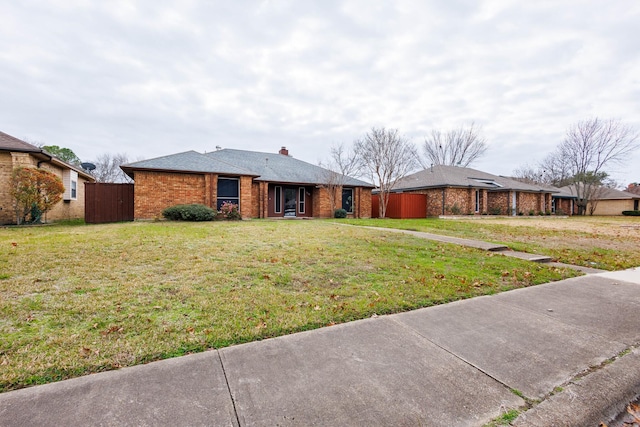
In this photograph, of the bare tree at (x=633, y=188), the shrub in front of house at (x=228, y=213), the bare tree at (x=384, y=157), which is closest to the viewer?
the shrub in front of house at (x=228, y=213)

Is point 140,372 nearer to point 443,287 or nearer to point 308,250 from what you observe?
point 443,287

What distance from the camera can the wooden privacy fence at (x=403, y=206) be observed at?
2280 centimetres

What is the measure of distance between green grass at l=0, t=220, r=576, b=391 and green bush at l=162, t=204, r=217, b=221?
250 inches

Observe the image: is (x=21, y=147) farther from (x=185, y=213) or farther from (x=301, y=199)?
(x=301, y=199)

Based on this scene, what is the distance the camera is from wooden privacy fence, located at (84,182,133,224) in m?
13.7

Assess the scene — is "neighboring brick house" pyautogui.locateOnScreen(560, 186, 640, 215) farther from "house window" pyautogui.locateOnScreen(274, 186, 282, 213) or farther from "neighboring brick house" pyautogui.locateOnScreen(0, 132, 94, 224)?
"neighboring brick house" pyautogui.locateOnScreen(0, 132, 94, 224)

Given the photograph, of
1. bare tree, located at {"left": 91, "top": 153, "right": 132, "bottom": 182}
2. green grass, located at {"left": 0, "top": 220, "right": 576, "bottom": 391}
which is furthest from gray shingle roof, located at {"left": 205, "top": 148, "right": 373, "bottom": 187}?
bare tree, located at {"left": 91, "top": 153, "right": 132, "bottom": 182}

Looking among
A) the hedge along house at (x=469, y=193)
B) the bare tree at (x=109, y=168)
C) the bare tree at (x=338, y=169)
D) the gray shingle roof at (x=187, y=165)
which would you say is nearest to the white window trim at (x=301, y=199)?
the bare tree at (x=338, y=169)

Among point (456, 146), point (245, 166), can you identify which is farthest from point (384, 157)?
point (456, 146)

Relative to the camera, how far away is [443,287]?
4.20m

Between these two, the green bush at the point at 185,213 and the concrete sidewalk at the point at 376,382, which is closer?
the concrete sidewalk at the point at 376,382

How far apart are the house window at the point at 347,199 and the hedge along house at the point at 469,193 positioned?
7.15 m

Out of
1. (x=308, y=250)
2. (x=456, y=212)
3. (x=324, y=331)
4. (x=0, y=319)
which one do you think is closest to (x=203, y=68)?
(x=308, y=250)

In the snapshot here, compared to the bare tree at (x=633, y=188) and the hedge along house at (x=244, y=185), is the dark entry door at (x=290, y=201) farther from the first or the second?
the bare tree at (x=633, y=188)
